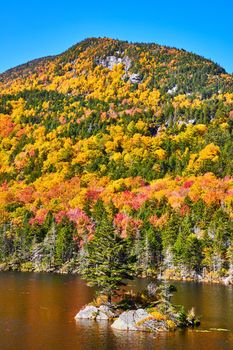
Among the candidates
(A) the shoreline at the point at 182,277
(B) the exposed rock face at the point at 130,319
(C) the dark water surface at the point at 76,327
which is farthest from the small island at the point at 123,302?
(A) the shoreline at the point at 182,277

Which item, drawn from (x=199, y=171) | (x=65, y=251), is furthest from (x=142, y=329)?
(x=199, y=171)

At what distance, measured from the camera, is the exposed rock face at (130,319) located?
58.2m

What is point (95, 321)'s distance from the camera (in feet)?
204

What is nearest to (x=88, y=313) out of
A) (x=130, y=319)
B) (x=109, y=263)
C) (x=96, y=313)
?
(x=96, y=313)

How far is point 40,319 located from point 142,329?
15.1 meters

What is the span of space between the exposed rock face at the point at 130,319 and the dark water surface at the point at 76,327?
1506mm

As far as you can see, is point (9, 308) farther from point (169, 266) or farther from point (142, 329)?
point (169, 266)

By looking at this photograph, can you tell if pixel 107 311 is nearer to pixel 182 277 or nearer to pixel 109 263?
pixel 109 263

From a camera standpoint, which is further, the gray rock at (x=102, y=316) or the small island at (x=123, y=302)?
the gray rock at (x=102, y=316)

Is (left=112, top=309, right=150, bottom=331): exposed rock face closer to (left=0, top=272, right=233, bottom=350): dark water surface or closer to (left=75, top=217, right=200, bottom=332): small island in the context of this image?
(left=75, top=217, right=200, bottom=332): small island

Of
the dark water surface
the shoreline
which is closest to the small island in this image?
the dark water surface

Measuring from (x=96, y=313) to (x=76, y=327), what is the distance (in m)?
4.96

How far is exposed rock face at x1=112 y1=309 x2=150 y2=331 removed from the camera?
191 ft

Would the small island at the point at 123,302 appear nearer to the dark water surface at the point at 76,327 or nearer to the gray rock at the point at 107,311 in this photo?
the gray rock at the point at 107,311
